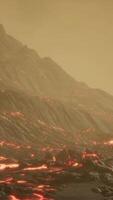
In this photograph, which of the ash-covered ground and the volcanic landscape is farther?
the volcanic landscape

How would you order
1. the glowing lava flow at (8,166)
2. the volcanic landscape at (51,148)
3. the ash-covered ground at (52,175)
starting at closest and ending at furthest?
1. the ash-covered ground at (52,175)
2. the volcanic landscape at (51,148)
3. the glowing lava flow at (8,166)

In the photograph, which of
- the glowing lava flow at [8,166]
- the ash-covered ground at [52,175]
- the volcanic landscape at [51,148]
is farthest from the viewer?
the glowing lava flow at [8,166]

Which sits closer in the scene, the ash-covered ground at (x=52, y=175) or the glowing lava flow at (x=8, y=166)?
the ash-covered ground at (x=52, y=175)

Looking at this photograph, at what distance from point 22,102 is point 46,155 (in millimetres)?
51906

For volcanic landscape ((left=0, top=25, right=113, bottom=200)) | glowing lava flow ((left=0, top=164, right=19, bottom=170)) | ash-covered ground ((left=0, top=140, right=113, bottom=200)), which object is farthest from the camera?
glowing lava flow ((left=0, top=164, right=19, bottom=170))

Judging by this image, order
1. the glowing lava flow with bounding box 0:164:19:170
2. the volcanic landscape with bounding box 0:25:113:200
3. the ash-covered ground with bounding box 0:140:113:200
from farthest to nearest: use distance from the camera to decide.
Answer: the glowing lava flow with bounding box 0:164:19:170
the volcanic landscape with bounding box 0:25:113:200
the ash-covered ground with bounding box 0:140:113:200

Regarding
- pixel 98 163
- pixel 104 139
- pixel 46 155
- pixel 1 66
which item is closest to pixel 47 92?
pixel 1 66

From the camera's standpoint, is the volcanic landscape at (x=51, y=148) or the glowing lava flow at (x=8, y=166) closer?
the volcanic landscape at (x=51, y=148)

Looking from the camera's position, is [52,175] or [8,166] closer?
[52,175]

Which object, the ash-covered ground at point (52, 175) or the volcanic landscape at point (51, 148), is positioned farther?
the volcanic landscape at point (51, 148)

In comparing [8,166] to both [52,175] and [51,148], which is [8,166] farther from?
[51,148]

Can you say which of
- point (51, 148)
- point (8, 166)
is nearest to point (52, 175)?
point (8, 166)

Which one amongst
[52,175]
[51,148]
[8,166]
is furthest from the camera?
[51,148]

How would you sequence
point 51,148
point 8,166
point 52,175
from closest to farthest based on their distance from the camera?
point 52,175
point 8,166
point 51,148
